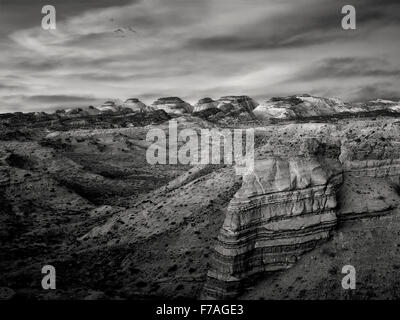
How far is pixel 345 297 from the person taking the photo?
68.4ft

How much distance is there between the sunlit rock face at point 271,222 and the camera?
72.0 ft

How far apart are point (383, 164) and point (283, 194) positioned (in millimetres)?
8464

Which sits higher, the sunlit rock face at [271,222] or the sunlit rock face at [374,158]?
the sunlit rock face at [374,158]

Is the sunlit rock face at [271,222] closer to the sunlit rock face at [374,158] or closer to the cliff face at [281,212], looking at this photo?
the cliff face at [281,212]

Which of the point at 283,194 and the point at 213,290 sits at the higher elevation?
the point at 283,194

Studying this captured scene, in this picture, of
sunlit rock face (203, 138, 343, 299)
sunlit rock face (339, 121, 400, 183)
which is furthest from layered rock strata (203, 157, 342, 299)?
sunlit rock face (339, 121, 400, 183)

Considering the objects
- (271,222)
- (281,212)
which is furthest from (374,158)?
(271,222)

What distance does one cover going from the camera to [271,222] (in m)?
22.5

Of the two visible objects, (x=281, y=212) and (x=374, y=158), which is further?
(x=374, y=158)

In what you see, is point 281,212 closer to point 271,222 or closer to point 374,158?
point 271,222

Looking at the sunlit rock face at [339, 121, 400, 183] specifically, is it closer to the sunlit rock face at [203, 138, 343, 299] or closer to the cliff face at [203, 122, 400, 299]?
the cliff face at [203, 122, 400, 299]

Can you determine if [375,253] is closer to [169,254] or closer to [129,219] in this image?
[169,254]

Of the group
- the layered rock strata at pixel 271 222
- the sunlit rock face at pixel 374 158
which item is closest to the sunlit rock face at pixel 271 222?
the layered rock strata at pixel 271 222
